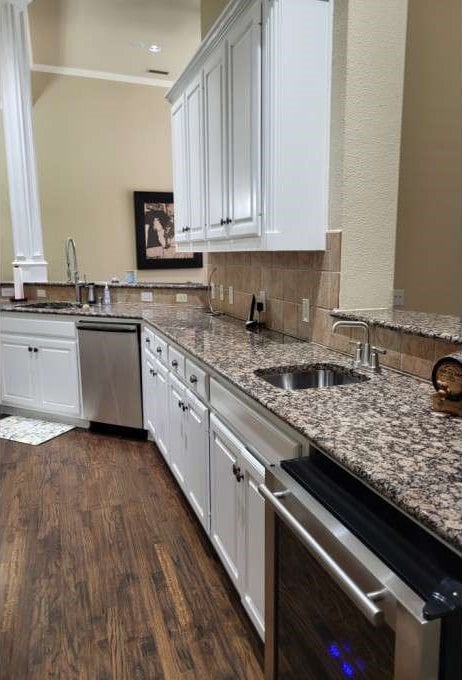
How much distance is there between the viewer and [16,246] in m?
4.72

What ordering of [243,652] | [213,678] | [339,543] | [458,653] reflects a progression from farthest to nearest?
[243,652] < [213,678] < [339,543] < [458,653]

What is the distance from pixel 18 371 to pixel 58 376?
0.46 m

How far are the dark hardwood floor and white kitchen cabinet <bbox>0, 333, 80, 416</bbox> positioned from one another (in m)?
0.91

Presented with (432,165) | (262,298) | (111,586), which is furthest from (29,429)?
(432,165)

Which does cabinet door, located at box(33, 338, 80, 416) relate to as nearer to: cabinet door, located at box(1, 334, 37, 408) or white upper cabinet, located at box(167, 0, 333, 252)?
cabinet door, located at box(1, 334, 37, 408)

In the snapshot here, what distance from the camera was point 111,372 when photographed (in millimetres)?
3684

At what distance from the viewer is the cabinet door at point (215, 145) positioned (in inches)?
99.6

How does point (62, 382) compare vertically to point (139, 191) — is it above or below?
below

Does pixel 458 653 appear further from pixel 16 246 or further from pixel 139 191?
pixel 139 191

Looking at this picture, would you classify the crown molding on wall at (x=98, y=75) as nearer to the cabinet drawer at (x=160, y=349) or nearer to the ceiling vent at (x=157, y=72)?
the ceiling vent at (x=157, y=72)

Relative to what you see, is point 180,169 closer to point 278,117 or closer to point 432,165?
point 278,117

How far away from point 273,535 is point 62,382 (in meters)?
3.08

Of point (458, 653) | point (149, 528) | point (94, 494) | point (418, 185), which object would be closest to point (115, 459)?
point (94, 494)

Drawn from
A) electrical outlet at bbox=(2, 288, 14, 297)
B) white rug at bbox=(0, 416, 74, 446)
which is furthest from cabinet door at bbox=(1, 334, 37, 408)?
electrical outlet at bbox=(2, 288, 14, 297)
